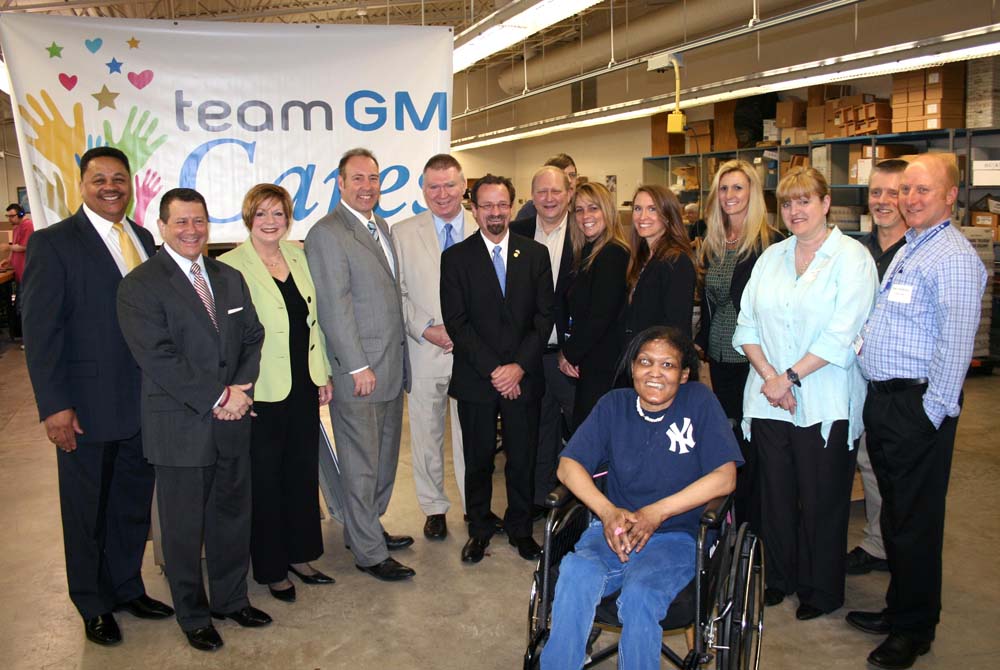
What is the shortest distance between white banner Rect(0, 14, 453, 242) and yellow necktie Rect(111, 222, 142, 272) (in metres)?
1.21

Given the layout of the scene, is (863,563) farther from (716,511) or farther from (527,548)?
(716,511)

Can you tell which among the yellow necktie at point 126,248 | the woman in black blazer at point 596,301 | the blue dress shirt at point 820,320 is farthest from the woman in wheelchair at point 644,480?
the yellow necktie at point 126,248

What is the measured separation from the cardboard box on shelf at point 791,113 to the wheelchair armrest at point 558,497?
8.18 meters

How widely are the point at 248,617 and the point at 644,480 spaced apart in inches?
62.0

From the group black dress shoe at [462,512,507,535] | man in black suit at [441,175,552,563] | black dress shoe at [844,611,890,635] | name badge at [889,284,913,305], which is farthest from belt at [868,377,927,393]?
black dress shoe at [462,512,507,535]

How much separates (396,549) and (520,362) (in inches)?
42.6

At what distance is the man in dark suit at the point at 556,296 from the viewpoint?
3906mm

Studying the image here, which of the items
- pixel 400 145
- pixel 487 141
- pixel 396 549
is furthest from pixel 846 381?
pixel 487 141

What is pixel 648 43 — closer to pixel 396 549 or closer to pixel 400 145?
pixel 400 145

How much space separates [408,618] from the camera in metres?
3.17

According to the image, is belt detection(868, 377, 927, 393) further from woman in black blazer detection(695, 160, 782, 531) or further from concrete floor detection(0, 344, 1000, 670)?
concrete floor detection(0, 344, 1000, 670)

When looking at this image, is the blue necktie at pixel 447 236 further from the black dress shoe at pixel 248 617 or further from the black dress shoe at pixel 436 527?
the black dress shoe at pixel 248 617

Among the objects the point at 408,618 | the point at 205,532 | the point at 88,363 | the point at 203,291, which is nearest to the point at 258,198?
the point at 203,291

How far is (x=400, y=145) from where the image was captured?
4.39 m
